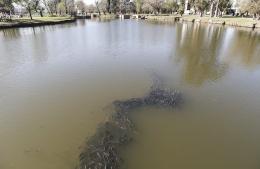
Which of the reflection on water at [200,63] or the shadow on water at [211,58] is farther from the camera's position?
the shadow on water at [211,58]

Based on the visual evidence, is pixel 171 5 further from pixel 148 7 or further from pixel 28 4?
pixel 28 4

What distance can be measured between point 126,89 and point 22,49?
1524 cm

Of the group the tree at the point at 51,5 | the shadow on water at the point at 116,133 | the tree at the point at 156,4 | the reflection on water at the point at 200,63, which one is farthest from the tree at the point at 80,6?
the shadow on water at the point at 116,133

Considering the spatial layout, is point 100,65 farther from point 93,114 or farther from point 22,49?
point 22,49

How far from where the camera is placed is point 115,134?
24.7 ft

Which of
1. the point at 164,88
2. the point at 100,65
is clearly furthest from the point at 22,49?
the point at 164,88

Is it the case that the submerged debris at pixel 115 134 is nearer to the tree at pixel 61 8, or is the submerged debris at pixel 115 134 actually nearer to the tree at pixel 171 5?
the tree at pixel 61 8

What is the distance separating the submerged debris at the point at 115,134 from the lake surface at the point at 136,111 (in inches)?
12.8

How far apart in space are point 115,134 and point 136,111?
191cm

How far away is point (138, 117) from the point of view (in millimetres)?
8688

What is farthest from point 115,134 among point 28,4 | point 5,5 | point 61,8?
point 61,8

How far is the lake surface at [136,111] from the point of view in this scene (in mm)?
6578

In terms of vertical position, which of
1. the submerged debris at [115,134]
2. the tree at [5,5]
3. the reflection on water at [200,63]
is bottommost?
the submerged debris at [115,134]

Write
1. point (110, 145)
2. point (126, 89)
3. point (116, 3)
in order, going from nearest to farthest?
point (110, 145) < point (126, 89) < point (116, 3)
